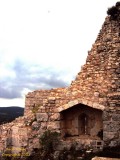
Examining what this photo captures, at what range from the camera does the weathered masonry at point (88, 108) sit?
1395cm

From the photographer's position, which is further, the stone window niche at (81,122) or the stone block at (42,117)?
the stone block at (42,117)

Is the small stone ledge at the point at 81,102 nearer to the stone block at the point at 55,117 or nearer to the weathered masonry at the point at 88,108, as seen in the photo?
the weathered masonry at the point at 88,108

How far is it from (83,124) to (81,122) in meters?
0.14

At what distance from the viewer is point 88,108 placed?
14.9 m

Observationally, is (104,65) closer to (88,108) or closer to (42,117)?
(88,108)

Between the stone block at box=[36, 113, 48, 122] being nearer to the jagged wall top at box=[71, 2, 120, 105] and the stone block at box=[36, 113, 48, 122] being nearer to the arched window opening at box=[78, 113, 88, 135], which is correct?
the arched window opening at box=[78, 113, 88, 135]

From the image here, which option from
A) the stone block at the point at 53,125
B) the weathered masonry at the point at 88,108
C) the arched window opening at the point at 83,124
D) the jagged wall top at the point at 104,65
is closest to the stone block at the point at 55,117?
the weathered masonry at the point at 88,108

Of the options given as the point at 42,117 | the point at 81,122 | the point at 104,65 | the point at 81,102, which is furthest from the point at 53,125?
the point at 104,65

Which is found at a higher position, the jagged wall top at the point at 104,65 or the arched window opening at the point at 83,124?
the jagged wall top at the point at 104,65

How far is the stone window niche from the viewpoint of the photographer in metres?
14.8

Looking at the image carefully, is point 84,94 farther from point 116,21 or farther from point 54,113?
point 116,21

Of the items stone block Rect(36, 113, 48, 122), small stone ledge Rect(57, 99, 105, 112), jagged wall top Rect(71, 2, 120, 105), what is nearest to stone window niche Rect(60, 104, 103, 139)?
small stone ledge Rect(57, 99, 105, 112)

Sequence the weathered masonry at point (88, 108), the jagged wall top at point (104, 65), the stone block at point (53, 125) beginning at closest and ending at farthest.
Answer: the weathered masonry at point (88, 108) → the jagged wall top at point (104, 65) → the stone block at point (53, 125)

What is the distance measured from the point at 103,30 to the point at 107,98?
12.0 ft
